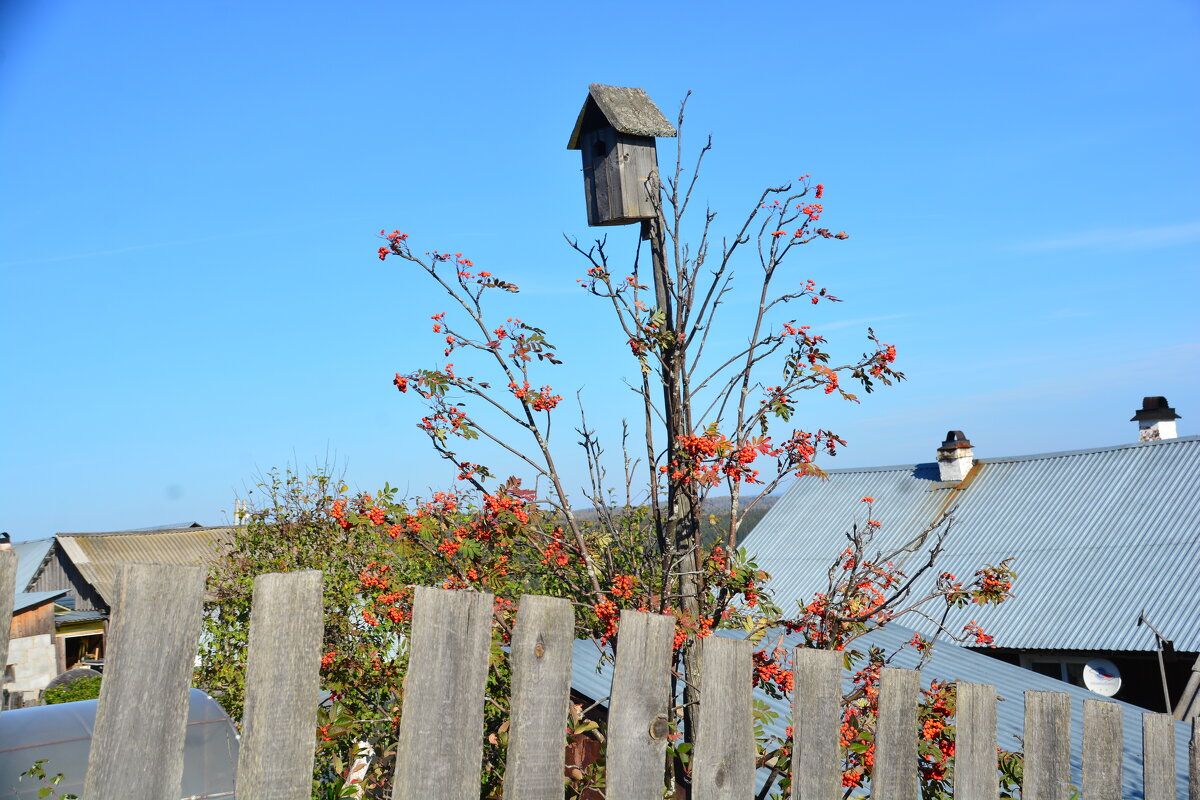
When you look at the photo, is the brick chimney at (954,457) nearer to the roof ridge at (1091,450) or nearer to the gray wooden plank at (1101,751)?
the roof ridge at (1091,450)

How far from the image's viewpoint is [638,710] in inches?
70.9

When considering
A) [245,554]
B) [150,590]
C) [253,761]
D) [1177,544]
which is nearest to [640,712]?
[253,761]

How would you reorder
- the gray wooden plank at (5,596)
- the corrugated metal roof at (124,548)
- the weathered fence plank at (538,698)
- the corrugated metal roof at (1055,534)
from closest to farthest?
the gray wooden plank at (5,596), the weathered fence plank at (538,698), the corrugated metal roof at (1055,534), the corrugated metal roof at (124,548)

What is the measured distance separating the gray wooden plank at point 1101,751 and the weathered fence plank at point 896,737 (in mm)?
731

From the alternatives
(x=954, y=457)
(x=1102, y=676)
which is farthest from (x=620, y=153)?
(x=954, y=457)

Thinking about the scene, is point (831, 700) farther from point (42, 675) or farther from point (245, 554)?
point (42, 675)

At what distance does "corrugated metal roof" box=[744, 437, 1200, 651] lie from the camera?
1394 cm

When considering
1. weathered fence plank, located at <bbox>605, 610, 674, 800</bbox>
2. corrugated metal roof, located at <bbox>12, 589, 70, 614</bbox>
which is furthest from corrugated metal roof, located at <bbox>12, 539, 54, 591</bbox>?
weathered fence plank, located at <bbox>605, 610, 674, 800</bbox>

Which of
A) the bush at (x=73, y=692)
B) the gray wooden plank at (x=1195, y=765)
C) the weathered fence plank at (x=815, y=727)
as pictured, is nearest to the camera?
the weathered fence plank at (x=815, y=727)

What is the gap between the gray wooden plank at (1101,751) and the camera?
8.42 feet

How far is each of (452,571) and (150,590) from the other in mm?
2597

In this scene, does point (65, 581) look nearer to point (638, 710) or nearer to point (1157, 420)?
point (1157, 420)

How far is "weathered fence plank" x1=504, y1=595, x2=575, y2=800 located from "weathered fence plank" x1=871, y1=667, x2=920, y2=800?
802mm

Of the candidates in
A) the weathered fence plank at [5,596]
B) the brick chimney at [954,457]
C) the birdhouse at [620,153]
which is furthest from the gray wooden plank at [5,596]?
the brick chimney at [954,457]
